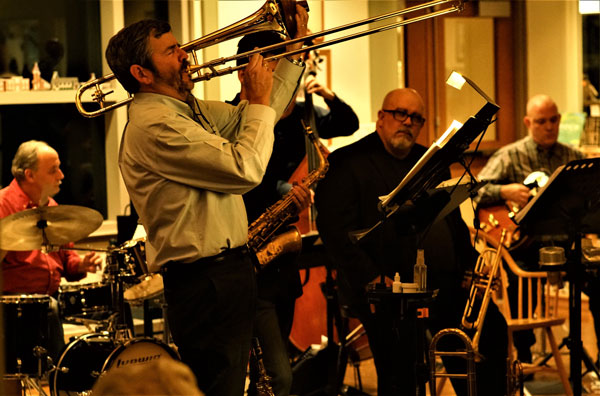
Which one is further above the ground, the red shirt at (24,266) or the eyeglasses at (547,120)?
the eyeglasses at (547,120)

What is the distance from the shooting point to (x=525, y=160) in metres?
5.77

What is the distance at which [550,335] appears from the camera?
4582mm

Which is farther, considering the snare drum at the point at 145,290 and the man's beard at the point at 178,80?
the snare drum at the point at 145,290

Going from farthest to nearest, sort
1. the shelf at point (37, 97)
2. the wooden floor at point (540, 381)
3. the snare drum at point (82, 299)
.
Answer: the shelf at point (37, 97), the wooden floor at point (540, 381), the snare drum at point (82, 299)

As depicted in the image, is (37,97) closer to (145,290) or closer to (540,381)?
Result: (145,290)

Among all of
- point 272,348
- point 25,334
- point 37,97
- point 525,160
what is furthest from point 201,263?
point 525,160

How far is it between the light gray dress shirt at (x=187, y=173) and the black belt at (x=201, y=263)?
0.02 meters

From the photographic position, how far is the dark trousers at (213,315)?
8.94ft

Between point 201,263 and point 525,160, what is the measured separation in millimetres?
3493

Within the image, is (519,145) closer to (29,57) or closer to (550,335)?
(550,335)

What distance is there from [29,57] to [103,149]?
699mm

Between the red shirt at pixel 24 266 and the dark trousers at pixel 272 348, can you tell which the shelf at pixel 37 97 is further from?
the dark trousers at pixel 272 348

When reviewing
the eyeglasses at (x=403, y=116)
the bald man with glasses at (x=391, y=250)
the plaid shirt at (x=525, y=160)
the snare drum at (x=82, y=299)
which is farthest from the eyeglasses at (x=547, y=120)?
the snare drum at (x=82, y=299)

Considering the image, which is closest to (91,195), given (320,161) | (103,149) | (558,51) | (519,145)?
(103,149)
